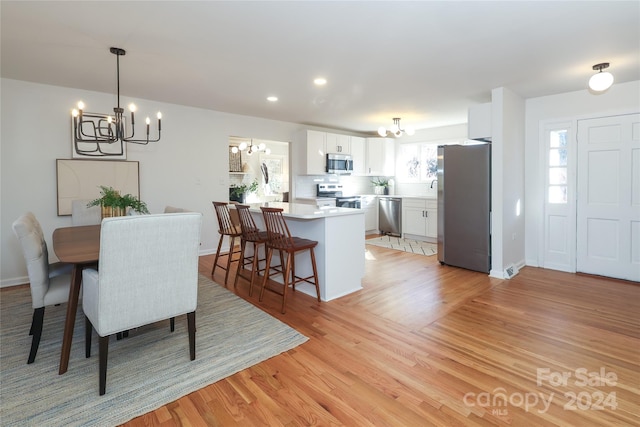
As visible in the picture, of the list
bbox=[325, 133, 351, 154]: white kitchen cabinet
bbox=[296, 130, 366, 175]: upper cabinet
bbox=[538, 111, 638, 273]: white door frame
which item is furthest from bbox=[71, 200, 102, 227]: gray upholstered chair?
bbox=[538, 111, 638, 273]: white door frame

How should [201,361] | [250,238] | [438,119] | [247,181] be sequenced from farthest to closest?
[247,181]
[438,119]
[250,238]
[201,361]

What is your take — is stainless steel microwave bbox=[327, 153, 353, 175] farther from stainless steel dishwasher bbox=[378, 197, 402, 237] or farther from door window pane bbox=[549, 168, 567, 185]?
door window pane bbox=[549, 168, 567, 185]

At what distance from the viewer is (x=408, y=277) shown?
13.2 ft

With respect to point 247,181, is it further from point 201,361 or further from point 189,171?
point 201,361

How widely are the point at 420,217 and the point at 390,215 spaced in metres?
0.73

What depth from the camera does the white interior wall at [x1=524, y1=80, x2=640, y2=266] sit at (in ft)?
12.7

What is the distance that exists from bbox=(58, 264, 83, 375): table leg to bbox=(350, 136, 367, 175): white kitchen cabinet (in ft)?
18.5

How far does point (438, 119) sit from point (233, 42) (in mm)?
4284

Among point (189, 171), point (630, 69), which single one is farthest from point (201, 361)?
point (630, 69)

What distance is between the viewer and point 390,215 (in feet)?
22.7

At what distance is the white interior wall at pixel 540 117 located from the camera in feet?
12.7

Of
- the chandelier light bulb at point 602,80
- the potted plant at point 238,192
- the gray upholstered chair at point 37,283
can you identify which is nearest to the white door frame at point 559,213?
the chandelier light bulb at point 602,80

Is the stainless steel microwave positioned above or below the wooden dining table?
above

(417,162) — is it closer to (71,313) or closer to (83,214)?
(83,214)
